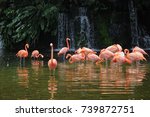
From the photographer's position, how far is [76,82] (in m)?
8.49

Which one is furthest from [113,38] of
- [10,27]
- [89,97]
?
[89,97]

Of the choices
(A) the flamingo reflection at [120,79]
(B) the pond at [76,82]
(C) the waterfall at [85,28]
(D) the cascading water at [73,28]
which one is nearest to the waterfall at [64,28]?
(D) the cascading water at [73,28]

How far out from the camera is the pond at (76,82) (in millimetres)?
7184

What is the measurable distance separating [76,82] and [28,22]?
9976 mm

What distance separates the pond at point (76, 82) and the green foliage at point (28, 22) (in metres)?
6.48

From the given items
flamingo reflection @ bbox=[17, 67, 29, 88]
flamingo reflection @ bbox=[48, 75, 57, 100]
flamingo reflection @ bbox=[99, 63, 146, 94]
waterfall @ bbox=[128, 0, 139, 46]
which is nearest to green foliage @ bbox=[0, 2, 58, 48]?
waterfall @ bbox=[128, 0, 139, 46]

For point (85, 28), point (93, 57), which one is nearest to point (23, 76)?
point (93, 57)

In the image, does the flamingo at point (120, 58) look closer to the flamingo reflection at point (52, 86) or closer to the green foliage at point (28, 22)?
the flamingo reflection at point (52, 86)

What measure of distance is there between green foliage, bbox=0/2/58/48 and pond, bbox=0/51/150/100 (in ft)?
21.3

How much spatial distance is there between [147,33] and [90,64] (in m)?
8.04

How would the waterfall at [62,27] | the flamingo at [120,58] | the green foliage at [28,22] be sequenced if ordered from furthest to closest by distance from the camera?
the waterfall at [62,27] < the green foliage at [28,22] < the flamingo at [120,58]

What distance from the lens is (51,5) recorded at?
18078mm

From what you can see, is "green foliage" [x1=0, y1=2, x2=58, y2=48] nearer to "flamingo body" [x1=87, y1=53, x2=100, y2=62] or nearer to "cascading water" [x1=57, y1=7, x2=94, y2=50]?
"cascading water" [x1=57, y1=7, x2=94, y2=50]

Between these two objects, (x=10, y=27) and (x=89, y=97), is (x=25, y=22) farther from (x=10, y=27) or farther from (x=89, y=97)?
(x=89, y=97)
